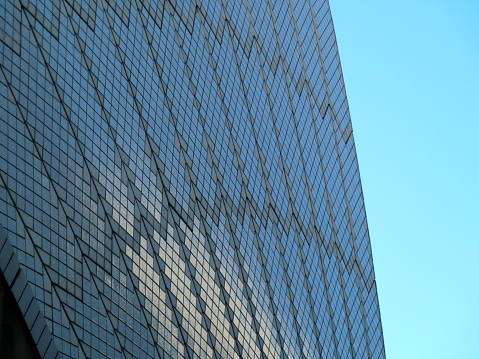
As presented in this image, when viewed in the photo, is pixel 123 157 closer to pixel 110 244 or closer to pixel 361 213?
pixel 110 244

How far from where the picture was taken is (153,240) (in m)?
49.1

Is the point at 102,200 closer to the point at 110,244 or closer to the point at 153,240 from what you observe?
the point at 110,244

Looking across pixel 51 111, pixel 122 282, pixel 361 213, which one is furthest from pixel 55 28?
pixel 361 213

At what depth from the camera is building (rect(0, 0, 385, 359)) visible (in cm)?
3625

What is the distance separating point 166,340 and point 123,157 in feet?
30.7

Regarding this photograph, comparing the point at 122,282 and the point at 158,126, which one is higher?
the point at 158,126

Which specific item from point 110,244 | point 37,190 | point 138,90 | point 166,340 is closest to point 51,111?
point 37,190

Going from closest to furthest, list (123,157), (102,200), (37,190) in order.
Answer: (37,190), (102,200), (123,157)

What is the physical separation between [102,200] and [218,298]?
17.2 m

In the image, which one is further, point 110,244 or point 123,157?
point 123,157

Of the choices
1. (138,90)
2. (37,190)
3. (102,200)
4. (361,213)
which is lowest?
(37,190)

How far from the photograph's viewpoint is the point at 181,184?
54281 mm

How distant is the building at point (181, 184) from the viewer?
Answer: 36250 millimetres

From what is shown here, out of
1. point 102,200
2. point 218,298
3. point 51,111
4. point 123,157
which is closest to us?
point 51,111
